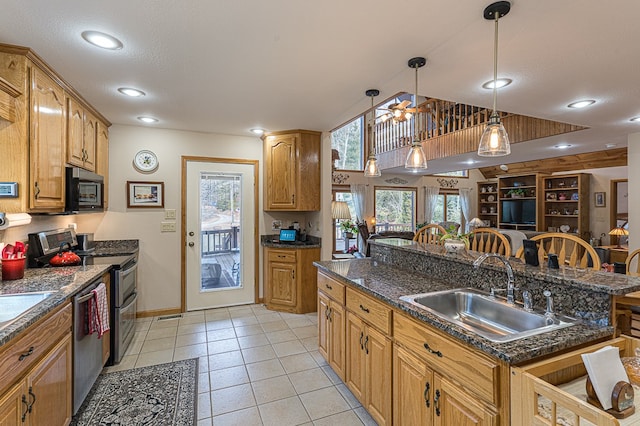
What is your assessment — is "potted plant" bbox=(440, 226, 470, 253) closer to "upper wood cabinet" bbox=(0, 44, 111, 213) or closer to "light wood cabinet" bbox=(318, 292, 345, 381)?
"light wood cabinet" bbox=(318, 292, 345, 381)

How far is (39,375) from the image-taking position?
59.3 inches

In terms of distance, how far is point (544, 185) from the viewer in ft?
25.3

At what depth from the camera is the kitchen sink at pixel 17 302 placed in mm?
1707

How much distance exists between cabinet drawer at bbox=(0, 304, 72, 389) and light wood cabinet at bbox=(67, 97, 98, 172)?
1519mm

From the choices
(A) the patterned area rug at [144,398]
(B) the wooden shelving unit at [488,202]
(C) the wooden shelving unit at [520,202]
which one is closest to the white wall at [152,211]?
(A) the patterned area rug at [144,398]

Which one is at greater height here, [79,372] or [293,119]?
[293,119]

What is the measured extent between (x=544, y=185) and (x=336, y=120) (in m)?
6.91

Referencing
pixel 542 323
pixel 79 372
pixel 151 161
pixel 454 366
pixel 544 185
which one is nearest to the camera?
pixel 454 366

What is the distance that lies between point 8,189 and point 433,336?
270cm

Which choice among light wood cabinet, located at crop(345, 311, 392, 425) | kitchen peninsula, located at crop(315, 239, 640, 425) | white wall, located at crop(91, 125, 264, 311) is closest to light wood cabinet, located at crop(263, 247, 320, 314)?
white wall, located at crop(91, 125, 264, 311)

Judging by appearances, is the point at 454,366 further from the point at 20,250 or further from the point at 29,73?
the point at 29,73

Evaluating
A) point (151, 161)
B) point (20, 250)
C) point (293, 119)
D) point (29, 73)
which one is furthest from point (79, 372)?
point (293, 119)

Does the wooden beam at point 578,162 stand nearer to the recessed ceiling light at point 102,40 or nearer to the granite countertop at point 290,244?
Answer: the granite countertop at point 290,244

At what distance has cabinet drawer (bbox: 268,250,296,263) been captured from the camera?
4051 mm
